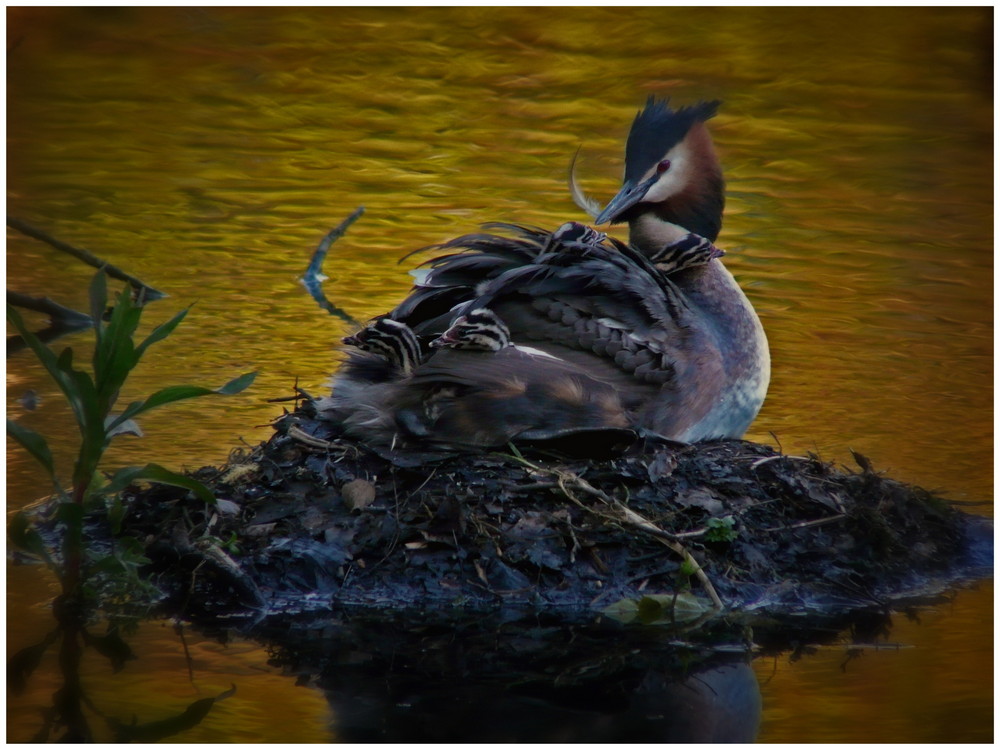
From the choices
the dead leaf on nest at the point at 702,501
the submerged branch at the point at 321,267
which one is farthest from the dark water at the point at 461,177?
the dead leaf on nest at the point at 702,501

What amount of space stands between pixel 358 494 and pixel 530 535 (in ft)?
2.13

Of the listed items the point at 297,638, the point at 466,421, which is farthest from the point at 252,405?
the point at 297,638

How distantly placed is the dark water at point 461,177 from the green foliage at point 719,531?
46.6 inches

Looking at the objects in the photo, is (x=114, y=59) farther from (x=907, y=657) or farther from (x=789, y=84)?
(x=907, y=657)

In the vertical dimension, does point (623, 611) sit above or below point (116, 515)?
below

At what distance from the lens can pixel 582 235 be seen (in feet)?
18.3

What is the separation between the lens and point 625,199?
611cm

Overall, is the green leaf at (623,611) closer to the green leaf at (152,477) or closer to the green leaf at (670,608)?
the green leaf at (670,608)

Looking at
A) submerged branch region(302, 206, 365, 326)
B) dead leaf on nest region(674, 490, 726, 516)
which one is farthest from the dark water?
dead leaf on nest region(674, 490, 726, 516)

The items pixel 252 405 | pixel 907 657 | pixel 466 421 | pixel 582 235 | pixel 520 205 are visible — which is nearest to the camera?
pixel 907 657

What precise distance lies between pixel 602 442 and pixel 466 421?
0.53 meters

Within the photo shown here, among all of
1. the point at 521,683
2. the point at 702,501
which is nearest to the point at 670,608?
the point at 702,501

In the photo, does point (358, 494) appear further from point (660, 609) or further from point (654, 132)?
point (654, 132)

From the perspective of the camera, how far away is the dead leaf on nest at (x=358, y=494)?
500 cm
